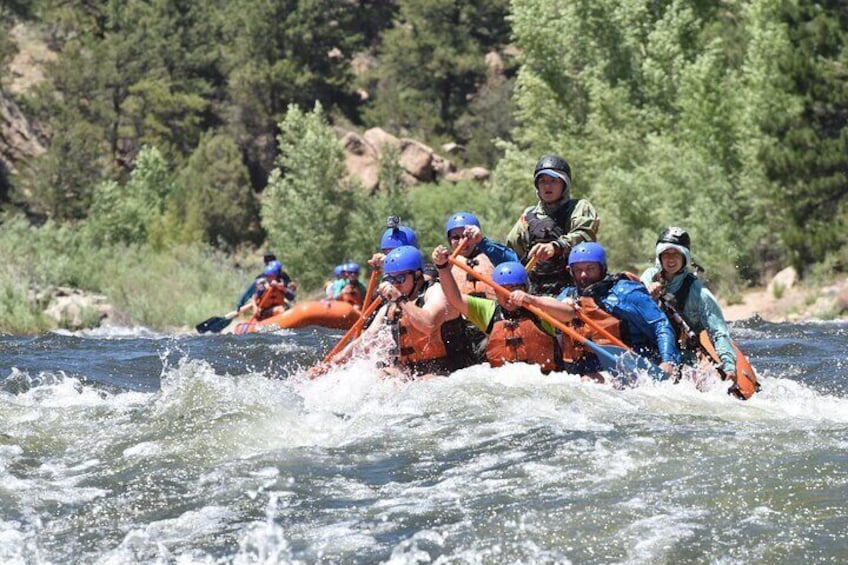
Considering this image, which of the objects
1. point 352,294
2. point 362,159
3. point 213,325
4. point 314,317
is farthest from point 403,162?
point 314,317

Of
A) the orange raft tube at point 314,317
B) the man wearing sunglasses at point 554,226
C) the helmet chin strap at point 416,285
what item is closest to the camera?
the helmet chin strap at point 416,285

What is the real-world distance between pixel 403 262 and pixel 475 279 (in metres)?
1.04

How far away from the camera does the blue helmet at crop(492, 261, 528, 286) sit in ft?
29.9

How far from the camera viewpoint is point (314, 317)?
59.1ft

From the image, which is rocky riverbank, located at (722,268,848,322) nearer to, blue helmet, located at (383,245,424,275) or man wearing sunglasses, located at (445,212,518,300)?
man wearing sunglasses, located at (445,212,518,300)

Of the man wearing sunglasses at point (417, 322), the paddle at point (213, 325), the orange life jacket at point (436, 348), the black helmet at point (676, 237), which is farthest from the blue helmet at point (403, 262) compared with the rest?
the paddle at point (213, 325)

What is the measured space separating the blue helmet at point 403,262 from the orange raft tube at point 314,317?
9.07 m

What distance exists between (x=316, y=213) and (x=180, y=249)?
394 centimetres

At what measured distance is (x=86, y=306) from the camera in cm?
2389

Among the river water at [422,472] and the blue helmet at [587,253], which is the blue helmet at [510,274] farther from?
the river water at [422,472]

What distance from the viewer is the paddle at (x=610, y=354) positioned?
8945 millimetres

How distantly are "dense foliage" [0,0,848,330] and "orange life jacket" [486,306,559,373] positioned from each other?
16.0m

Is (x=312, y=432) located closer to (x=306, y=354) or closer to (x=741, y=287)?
(x=306, y=354)

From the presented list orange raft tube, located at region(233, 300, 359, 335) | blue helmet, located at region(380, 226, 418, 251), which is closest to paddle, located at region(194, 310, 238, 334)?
orange raft tube, located at region(233, 300, 359, 335)
